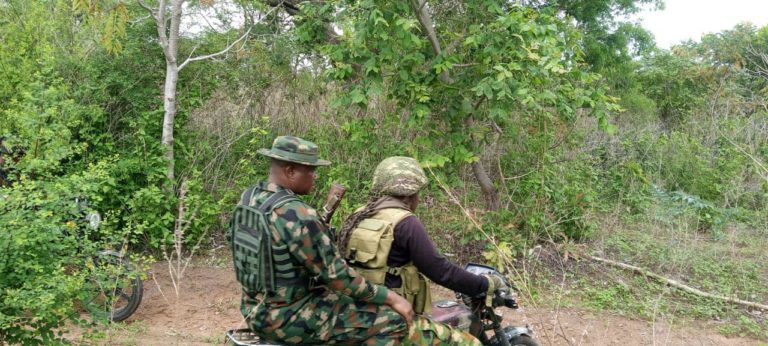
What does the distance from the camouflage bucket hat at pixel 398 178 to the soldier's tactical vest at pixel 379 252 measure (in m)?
0.12

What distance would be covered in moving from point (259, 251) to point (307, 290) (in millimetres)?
294

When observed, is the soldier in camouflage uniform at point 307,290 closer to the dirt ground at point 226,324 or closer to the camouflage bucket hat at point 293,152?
the camouflage bucket hat at point 293,152

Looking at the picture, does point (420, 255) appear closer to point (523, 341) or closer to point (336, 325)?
point (336, 325)

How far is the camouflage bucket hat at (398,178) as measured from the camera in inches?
119

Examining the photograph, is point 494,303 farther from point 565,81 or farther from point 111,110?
point 111,110

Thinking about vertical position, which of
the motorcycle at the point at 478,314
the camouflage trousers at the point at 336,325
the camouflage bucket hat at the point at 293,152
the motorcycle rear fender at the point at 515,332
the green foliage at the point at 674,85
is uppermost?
the green foliage at the point at 674,85

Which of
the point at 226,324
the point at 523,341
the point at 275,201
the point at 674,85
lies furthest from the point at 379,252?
the point at 674,85

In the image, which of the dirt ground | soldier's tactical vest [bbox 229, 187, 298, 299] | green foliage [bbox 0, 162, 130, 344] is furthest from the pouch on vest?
the dirt ground

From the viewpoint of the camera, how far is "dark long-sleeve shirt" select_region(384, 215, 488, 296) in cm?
286

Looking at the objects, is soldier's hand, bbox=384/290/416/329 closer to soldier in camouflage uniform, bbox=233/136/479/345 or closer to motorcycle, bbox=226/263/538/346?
soldier in camouflage uniform, bbox=233/136/479/345

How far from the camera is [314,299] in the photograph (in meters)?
2.68

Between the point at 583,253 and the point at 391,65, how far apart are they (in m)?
3.46

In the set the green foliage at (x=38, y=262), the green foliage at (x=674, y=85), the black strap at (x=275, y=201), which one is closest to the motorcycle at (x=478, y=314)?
the black strap at (x=275, y=201)

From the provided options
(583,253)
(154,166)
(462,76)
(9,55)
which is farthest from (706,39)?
(9,55)
